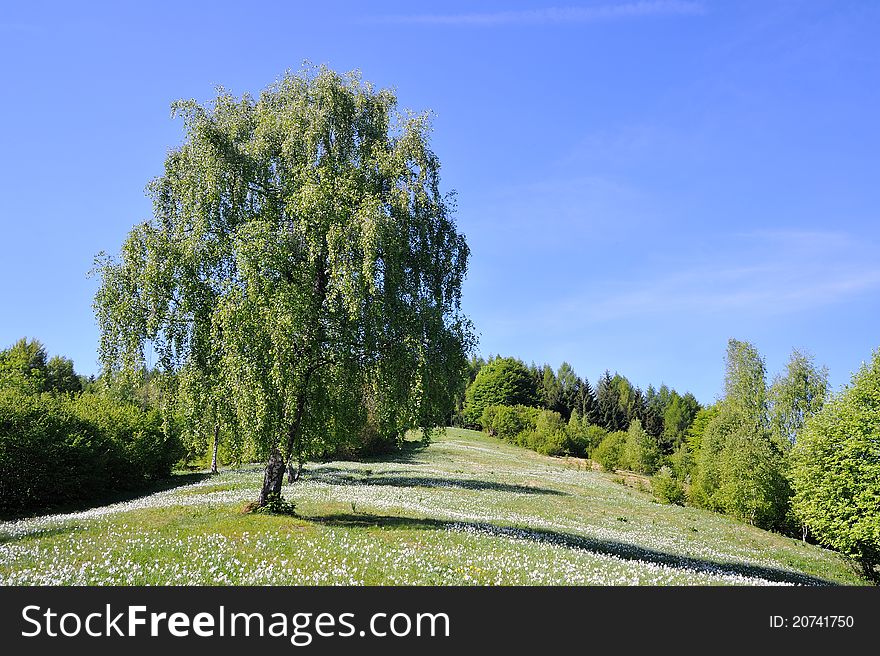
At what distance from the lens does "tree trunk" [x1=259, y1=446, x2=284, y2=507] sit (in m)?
21.1

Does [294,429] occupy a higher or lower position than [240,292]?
lower

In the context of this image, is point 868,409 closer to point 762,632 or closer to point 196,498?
point 762,632

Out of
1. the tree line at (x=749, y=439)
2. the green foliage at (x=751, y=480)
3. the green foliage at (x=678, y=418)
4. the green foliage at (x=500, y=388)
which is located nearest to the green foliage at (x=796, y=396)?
the tree line at (x=749, y=439)

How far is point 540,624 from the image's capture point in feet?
29.4

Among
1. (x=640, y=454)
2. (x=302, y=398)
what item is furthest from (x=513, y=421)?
(x=302, y=398)

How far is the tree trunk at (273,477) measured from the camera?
2110cm

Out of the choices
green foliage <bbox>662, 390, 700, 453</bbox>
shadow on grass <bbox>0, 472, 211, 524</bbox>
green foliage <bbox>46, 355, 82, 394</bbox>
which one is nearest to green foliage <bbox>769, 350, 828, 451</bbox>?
shadow on grass <bbox>0, 472, 211, 524</bbox>

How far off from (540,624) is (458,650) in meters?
1.57

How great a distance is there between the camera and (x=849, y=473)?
25984 mm

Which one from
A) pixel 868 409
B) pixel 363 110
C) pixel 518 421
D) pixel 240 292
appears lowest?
pixel 518 421

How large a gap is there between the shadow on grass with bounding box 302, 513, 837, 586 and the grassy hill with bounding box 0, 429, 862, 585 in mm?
112

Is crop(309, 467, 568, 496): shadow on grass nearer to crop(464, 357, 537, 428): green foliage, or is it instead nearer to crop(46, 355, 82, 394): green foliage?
crop(46, 355, 82, 394): green foliage

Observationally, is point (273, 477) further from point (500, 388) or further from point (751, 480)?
point (500, 388)

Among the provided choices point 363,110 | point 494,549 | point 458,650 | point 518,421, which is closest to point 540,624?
point 458,650
